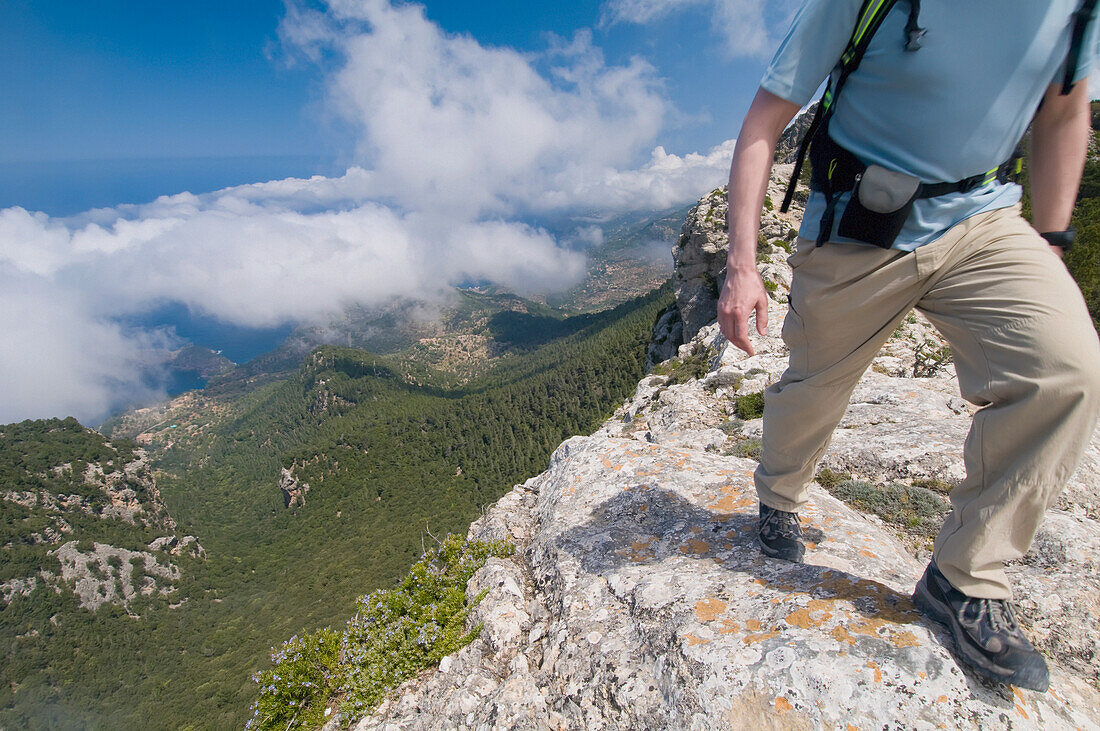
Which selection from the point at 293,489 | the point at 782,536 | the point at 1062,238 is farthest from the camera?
the point at 293,489

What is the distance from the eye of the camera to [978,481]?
7.15 feet

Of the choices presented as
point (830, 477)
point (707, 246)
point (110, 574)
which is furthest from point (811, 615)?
point (110, 574)

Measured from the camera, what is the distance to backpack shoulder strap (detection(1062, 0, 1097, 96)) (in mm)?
1947

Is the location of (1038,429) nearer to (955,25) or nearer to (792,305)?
(792,305)

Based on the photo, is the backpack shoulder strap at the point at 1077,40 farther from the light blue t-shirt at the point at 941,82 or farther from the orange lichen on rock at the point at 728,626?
the orange lichen on rock at the point at 728,626

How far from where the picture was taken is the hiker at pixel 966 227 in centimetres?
194

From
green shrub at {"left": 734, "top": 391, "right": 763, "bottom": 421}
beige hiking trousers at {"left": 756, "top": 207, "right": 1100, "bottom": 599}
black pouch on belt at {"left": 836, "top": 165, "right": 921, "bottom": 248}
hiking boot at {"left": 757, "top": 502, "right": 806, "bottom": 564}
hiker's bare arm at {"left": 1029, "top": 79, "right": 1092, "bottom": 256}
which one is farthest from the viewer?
green shrub at {"left": 734, "top": 391, "right": 763, "bottom": 421}

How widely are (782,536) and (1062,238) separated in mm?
2503

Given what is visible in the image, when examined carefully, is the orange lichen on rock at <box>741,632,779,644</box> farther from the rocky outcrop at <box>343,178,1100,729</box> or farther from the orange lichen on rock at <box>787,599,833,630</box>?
the orange lichen on rock at <box>787,599,833,630</box>

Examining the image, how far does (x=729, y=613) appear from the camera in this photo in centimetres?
286

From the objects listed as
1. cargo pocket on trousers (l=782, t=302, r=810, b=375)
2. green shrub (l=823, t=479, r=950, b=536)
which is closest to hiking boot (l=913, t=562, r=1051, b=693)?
cargo pocket on trousers (l=782, t=302, r=810, b=375)

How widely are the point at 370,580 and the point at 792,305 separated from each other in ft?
281

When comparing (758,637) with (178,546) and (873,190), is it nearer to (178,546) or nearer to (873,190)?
(873,190)

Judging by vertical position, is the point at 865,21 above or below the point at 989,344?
above
